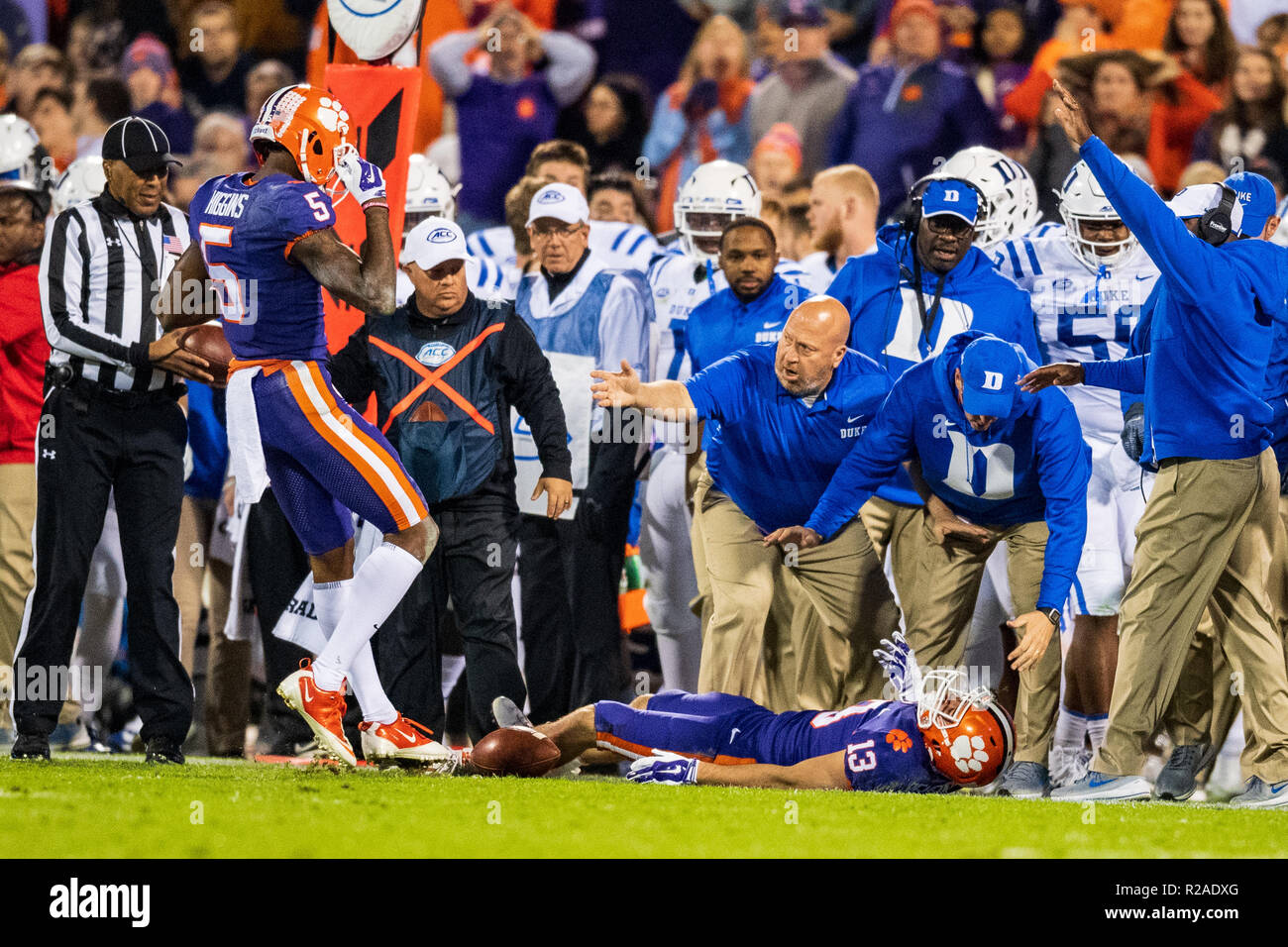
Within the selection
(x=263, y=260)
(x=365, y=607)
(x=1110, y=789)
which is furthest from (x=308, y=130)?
(x=1110, y=789)

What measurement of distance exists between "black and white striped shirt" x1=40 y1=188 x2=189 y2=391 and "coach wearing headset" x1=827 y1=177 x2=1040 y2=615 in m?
2.70

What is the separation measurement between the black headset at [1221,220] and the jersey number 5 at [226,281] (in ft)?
10.7

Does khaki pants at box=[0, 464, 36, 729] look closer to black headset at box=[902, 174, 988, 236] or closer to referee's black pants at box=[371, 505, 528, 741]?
referee's black pants at box=[371, 505, 528, 741]

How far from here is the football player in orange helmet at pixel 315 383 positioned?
5.96 meters

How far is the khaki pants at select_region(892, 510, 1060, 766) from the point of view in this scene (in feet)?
22.3

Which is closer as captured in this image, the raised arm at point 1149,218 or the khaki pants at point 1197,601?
the raised arm at point 1149,218

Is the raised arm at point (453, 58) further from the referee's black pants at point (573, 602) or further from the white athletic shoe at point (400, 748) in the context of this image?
the white athletic shoe at point (400, 748)

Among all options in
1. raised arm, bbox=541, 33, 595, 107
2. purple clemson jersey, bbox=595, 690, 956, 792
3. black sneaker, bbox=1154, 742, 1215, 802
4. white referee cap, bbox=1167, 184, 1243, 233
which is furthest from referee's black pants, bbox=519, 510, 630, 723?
raised arm, bbox=541, 33, 595, 107

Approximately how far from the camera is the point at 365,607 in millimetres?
6000

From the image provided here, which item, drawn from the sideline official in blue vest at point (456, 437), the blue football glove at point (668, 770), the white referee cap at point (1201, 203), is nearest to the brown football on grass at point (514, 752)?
the blue football glove at point (668, 770)

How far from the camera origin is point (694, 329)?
7.86m

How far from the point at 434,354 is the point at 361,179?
119 cm

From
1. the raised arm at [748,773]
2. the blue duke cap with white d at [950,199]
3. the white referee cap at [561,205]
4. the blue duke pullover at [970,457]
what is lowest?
the raised arm at [748,773]

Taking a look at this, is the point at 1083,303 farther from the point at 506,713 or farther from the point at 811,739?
the point at 506,713
